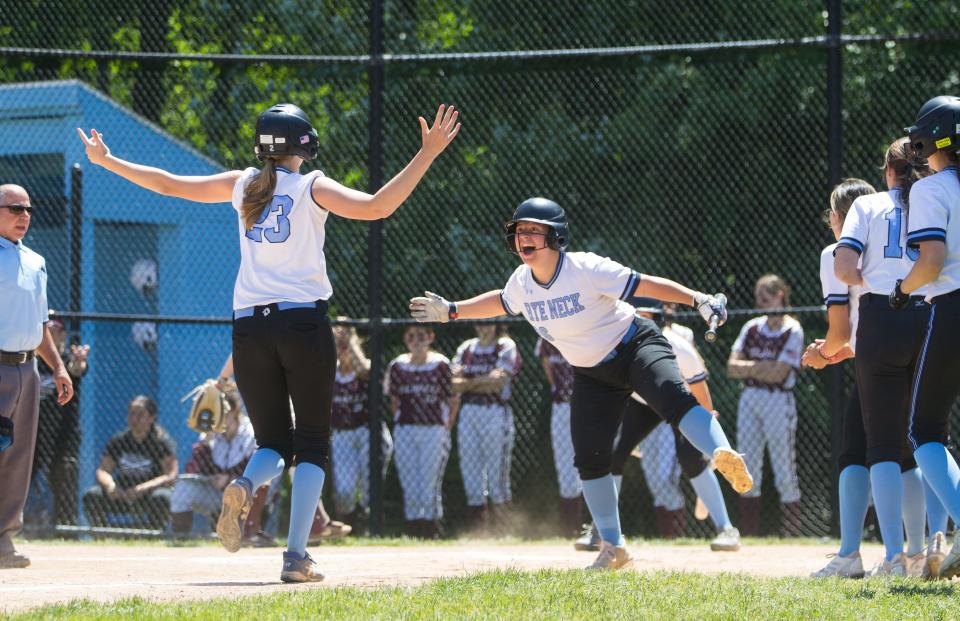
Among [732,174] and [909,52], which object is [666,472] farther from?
[909,52]

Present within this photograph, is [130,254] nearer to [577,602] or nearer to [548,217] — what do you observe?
[548,217]

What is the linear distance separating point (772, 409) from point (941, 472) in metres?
4.76

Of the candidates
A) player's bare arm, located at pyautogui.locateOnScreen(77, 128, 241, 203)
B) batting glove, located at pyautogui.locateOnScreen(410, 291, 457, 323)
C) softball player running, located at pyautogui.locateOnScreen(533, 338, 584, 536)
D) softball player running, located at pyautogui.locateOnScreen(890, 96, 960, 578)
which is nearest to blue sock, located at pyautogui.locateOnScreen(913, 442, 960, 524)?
softball player running, located at pyautogui.locateOnScreen(890, 96, 960, 578)

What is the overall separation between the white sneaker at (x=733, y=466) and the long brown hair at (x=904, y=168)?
4.08 ft

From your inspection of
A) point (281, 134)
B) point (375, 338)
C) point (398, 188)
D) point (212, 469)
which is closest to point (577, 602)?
point (398, 188)

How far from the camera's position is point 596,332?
18.7 feet

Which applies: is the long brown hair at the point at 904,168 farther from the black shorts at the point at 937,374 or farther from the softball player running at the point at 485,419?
the softball player running at the point at 485,419

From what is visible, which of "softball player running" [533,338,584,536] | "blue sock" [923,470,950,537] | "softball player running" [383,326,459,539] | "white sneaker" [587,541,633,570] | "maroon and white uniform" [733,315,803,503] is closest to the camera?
"blue sock" [923,470,950,537]

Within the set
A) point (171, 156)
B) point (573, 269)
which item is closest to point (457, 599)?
point (573, 269)

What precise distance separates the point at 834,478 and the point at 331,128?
574 centimetres

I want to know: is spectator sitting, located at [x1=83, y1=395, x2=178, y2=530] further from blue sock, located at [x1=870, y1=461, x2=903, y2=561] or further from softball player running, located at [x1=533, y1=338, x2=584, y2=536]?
A: blue sock, located at [x1=870, y1=461, x2=903, y2=561]

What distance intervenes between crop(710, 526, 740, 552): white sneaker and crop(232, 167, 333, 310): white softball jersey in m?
3.31

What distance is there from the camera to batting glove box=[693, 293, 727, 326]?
5.21m

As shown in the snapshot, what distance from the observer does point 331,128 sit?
1154 cm
